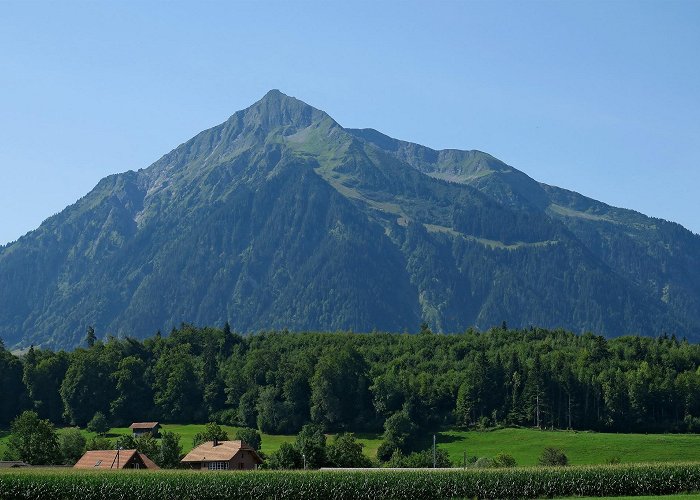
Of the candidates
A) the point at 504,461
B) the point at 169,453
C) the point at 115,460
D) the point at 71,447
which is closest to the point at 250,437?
the point at 169,453

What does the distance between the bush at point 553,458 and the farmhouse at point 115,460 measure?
48605 mm

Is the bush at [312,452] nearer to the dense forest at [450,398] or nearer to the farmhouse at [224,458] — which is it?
the farmhouse at [224,458]

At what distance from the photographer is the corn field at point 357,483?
96.1 meters

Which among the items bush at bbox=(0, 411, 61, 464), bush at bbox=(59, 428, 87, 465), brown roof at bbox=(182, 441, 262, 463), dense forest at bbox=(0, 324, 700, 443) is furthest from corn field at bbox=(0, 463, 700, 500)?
dense forest at bbox=(0, 324, 700, 443)

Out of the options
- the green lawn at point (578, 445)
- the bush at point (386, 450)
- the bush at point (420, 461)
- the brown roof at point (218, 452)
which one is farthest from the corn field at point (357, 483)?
the bush at point (386, 450)

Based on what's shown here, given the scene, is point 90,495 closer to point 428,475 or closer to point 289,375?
point 428,475

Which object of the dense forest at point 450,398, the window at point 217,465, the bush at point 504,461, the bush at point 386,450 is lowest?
the bush at point 386,450

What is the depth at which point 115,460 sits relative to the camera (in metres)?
122

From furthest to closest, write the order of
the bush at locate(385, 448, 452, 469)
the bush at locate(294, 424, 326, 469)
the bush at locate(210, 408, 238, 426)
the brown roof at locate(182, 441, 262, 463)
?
the bush at locate(210, 408, 238, 426), the bush at locate(385, 448, 452, 469), the bush at locate(294, 424, 326, 469), the brown roof at locate(182, 441, 262, 463)

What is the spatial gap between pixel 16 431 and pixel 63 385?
1809 inches

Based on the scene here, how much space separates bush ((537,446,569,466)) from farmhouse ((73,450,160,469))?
48.6 meters

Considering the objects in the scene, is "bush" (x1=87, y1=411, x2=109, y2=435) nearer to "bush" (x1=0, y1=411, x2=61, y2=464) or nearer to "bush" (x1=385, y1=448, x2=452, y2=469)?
"bush" (x1=0, y1=411, x2=61, y2=464)

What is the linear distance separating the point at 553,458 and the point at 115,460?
5388cm

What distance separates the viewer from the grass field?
14288cm
